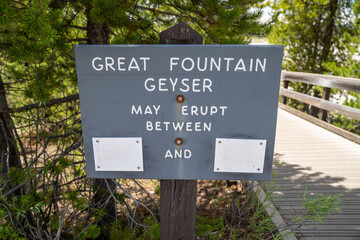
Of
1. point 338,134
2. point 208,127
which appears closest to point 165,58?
point 208,127

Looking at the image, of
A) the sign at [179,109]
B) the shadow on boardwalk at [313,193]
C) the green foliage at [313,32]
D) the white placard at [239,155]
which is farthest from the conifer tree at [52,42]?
the green foliage at [313,32]

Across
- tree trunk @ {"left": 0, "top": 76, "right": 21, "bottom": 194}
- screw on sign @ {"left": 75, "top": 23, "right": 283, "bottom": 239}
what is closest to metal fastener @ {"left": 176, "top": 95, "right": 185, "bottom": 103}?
screw on sign @ {"left": 75, "top": 23, "right": 283, "bottom": 239}

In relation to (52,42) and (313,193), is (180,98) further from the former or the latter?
(313,193)

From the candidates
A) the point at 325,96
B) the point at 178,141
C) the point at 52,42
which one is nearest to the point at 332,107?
the point at 325,96

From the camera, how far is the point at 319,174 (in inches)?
145

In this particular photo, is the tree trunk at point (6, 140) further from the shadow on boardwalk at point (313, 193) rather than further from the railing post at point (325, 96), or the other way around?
the railing post at point (325, 96)

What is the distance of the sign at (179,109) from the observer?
4.50ft

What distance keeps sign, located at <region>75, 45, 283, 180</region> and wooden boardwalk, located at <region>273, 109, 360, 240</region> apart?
132 centimetres

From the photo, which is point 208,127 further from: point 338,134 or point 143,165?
point 338,134

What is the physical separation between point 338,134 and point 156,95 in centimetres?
494

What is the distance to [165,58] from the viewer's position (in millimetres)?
1377

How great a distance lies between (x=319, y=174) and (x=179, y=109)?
2.97 meters

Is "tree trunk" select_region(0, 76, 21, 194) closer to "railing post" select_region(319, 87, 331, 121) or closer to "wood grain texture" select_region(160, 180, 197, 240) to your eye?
"wood grain texture" select_region(160, 180, 197, 240)

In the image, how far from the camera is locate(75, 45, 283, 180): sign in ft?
4.50
